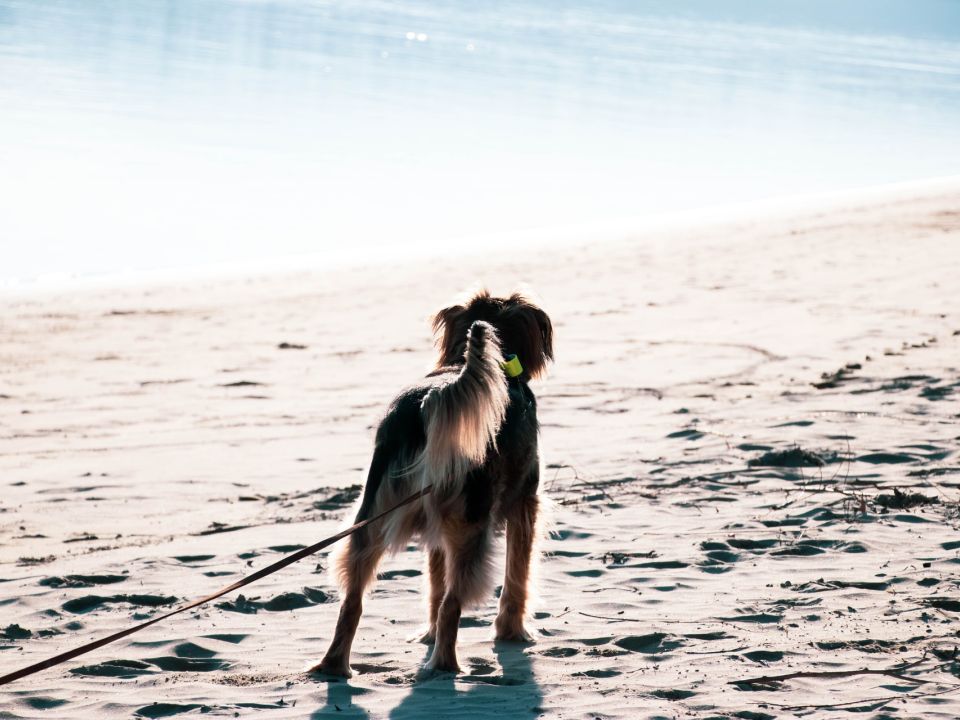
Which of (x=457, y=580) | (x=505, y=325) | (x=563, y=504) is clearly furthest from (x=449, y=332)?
(x=563, y=504)

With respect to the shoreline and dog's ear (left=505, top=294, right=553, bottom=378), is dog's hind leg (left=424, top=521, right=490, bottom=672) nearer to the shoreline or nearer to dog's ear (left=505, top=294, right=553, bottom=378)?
dog's ear (left=505, top=294, right=553, bottom=378)

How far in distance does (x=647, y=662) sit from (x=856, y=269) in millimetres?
11942

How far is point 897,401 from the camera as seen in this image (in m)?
8.55

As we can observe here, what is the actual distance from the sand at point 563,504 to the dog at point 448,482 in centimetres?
20

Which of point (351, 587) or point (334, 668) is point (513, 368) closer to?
point (351, 587)

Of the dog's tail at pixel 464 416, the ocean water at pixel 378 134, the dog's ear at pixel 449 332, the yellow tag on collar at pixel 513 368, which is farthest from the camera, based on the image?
the ocean water at pixel 378 134

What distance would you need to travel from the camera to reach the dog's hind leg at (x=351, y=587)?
14.4ft

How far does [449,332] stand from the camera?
5.19m

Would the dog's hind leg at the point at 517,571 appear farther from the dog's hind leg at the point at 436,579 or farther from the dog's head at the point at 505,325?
the dog's head at the point at 505,325

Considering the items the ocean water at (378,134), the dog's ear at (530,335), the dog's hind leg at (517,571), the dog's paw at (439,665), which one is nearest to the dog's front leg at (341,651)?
the dog's paw at (439,665)

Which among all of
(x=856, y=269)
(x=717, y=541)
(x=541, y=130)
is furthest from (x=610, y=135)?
(x=717, y=541)

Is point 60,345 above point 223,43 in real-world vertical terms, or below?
below

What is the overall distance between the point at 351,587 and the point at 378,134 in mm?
24831

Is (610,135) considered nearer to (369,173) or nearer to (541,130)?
(541,130)
